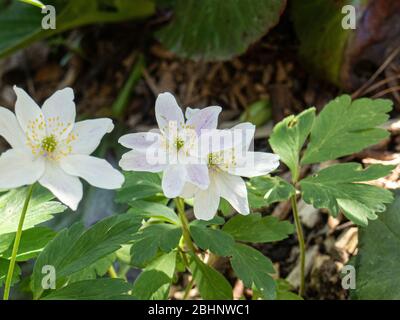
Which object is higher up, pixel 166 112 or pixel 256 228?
pixel 166 112

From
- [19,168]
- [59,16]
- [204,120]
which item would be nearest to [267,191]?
[204,120]

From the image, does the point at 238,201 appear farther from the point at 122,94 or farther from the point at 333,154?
the point at 122,94

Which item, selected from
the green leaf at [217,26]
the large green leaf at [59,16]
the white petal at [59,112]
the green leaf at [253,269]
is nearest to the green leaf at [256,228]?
the green leaf at [253,269]

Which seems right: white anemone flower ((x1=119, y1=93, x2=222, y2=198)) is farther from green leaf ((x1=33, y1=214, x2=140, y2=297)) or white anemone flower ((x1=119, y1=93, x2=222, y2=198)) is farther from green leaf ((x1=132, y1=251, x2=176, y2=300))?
green leaf ((x1=132, y1=251, x2=176, y2=300))

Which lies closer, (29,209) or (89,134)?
(89,134)

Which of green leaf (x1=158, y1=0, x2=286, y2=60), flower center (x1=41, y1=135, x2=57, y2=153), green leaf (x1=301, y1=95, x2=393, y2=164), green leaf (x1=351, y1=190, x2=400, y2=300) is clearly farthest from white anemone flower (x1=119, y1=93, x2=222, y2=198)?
green leaf (x1=158, y1=0, x2=286, y2=60)

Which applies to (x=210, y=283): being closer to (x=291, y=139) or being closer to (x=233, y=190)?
(x=233, y=190)
